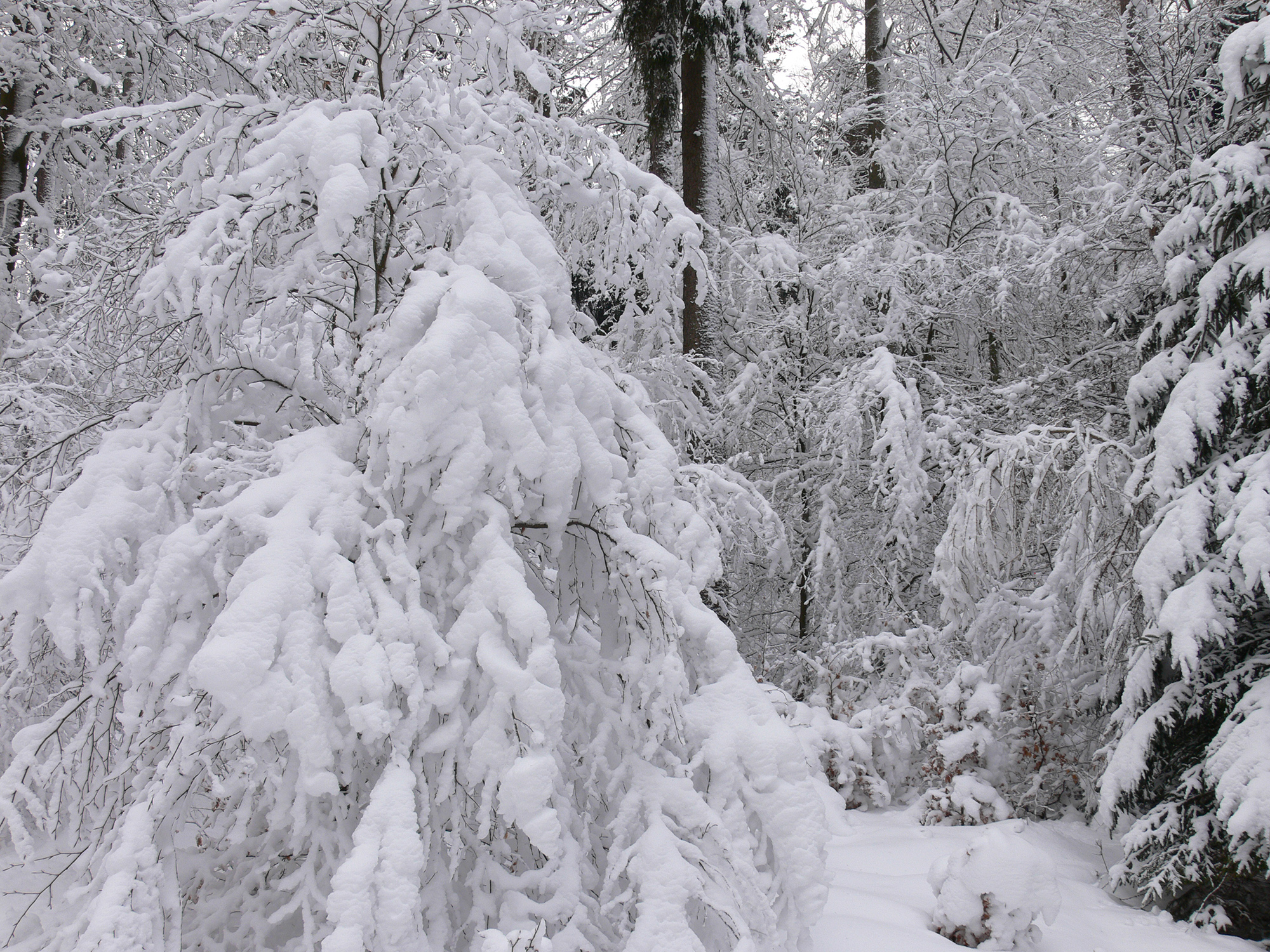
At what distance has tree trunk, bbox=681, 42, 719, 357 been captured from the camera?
7.59 metres

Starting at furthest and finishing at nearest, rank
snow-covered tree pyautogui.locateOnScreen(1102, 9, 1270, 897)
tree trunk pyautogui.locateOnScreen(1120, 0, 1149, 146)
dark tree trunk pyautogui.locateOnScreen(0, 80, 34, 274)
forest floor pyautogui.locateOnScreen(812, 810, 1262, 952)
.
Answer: dark tree trunk pyautogui.locateOnScreen(0, 80, 34, 274)
tree trunk pyautogui.locateOnScreen(1120, 0, 1149, 146)
snow-covered tree pyautogui.locateOnScreen(1102, 9, 1270, 897)
forest floor pyautogui.locateOnScreen(812, 810, 1262, 952)

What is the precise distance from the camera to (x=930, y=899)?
478 cm

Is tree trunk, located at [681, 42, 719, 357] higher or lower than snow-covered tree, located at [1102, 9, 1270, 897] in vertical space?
higher

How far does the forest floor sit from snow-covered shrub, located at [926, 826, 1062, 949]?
136 millimetres

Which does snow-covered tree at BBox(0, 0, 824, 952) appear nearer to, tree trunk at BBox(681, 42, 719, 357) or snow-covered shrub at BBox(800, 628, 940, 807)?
Result: snow-covered shrub at BBox(800, 628, 940, 807)

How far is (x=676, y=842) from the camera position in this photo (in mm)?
2545

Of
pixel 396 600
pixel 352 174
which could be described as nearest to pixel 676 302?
pixel 352 174

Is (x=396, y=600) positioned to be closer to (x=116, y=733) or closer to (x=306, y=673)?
(x=306, y=673)

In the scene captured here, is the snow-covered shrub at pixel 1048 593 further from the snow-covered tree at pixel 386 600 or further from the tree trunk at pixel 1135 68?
the snow-covered tree at pixel 386 600

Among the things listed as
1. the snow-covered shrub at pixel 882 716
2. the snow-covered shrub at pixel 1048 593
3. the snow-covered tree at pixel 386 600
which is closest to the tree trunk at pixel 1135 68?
the snow-covered shrub at pixel 1048 593

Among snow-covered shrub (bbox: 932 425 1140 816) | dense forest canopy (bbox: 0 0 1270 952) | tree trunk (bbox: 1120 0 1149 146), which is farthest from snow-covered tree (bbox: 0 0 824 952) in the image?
tree trunk (bbox: 1120 0 1149 146)

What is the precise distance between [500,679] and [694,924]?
1.10 metres

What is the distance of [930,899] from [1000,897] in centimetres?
68

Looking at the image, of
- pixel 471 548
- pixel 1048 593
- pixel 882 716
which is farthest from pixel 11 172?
pixel 1048 593
